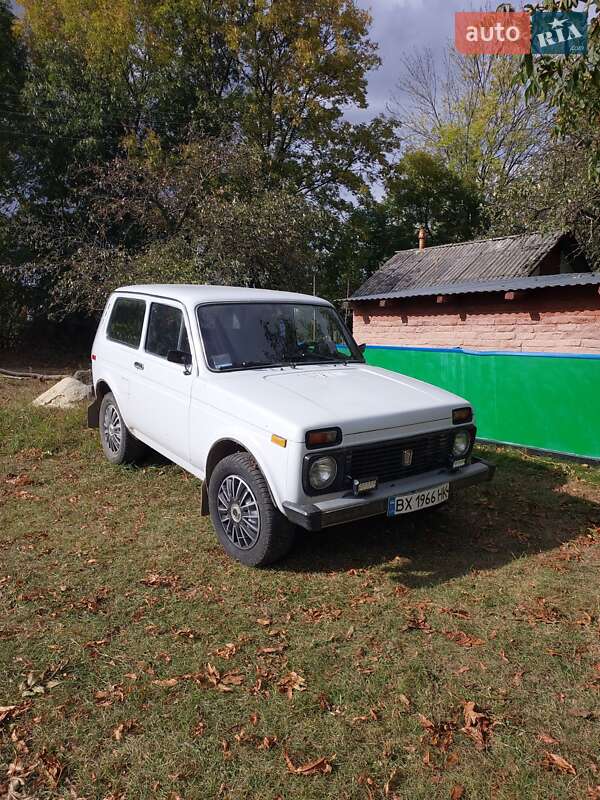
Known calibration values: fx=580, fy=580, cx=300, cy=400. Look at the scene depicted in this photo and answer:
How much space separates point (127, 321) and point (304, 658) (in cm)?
434

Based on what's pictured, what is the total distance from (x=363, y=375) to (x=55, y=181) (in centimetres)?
1880

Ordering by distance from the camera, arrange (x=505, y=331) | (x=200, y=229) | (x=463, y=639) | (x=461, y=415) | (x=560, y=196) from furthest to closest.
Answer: (x=200, y=229)
(x=560, y=196)
(x=505, y=331)
(x=461, y=415)
(x=463, y=639)

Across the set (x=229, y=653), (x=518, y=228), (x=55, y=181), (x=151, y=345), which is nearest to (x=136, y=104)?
(x=55, y=181)

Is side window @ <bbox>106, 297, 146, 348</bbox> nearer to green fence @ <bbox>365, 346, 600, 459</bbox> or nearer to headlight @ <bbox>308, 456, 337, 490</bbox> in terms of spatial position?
headlight @ <bbox>308, 456, 337, 490</bbox>

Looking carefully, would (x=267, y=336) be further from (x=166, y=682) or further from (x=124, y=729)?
(x=124, y=729)

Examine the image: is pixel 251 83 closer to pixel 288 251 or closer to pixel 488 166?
pixel 288 251

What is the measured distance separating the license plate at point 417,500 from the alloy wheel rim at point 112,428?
12.2 ft

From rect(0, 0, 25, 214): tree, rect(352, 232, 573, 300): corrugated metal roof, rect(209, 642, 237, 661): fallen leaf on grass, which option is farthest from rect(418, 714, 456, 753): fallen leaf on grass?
rect(0, 0, 25, 214): tree

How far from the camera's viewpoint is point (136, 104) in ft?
65.1

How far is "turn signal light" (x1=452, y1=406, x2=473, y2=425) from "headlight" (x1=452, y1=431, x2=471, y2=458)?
0.10m

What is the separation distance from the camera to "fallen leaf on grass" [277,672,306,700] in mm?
3018

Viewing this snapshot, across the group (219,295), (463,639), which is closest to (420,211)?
(219,295)

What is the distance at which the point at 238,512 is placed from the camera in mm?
4363

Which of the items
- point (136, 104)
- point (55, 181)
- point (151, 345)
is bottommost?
A: point (151, 345)
